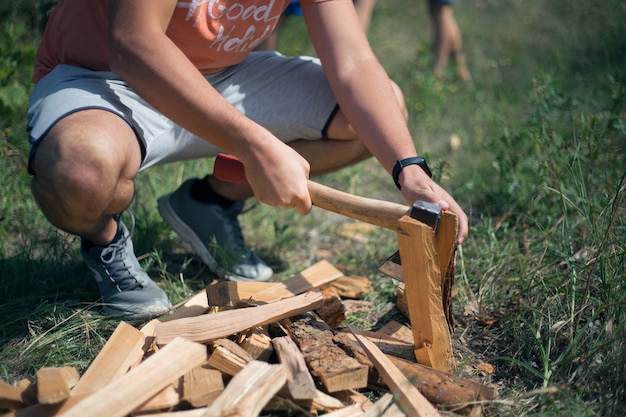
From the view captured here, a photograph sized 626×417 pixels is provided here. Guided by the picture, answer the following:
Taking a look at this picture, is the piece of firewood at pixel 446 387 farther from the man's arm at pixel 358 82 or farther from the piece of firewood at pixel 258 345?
the man's arm at pixel 358 82

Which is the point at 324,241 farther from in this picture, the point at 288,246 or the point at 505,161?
the point at 505,161

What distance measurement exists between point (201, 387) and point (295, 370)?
11.5 inches

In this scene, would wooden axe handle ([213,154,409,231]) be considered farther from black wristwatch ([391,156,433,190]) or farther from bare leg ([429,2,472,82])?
bare leg ([429,2,472,82])

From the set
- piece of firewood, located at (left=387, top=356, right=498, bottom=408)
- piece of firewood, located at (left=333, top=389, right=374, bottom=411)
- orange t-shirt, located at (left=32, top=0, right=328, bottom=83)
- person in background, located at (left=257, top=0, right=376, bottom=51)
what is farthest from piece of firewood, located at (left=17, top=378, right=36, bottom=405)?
person in background, located at (left=257, top=0, right=376, bottom=51)

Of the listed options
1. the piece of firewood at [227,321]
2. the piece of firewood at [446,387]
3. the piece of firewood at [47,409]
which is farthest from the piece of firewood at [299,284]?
the piece of firewood at [47,409]

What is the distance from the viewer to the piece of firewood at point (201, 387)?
1859 mm

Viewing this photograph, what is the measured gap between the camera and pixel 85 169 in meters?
2.15

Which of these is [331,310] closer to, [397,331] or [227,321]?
[397,331]

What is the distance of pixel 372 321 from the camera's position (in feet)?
8.69

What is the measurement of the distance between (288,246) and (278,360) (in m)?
1.31

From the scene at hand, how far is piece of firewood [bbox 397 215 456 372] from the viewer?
1.98 metres

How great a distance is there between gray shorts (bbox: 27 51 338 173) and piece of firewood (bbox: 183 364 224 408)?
39.4 inches

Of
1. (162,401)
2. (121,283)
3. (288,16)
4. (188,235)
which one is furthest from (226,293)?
(288,16)

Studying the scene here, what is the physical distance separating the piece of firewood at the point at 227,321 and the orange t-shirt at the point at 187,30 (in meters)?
1.09
